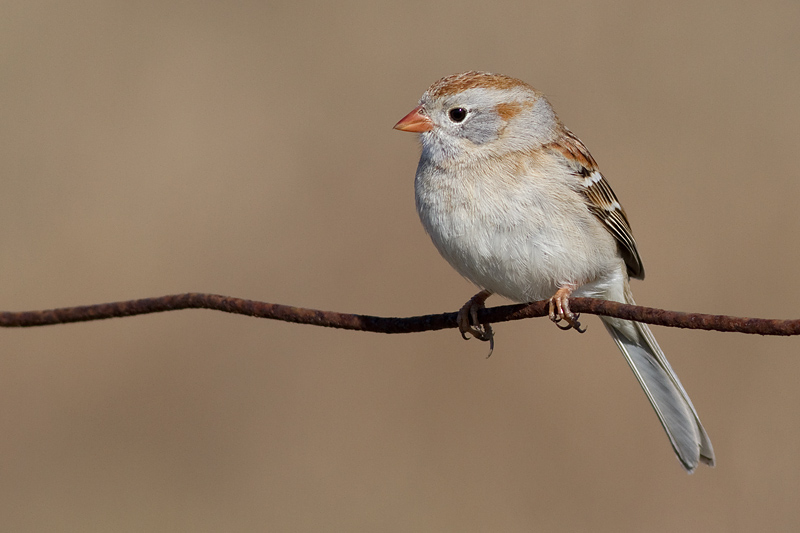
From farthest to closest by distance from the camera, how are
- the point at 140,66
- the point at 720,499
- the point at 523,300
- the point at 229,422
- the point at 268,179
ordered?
the point at 140,66
the point at 268,179
the point at 229,422
the point at 720,499
the point at 523,300

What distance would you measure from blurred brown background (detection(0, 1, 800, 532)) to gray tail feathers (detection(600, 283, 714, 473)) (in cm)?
117

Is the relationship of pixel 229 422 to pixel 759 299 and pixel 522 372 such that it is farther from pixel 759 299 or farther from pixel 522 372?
pixel 759 299

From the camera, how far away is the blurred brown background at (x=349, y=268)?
15.0 ft

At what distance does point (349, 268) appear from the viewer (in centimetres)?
534

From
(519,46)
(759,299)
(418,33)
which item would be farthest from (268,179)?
(759,299)

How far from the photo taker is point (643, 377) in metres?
3.33

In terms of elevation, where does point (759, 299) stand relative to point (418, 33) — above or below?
below

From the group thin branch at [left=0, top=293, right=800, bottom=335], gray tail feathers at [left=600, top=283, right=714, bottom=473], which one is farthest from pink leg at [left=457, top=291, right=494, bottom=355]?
thin branch at [left=0, top=293, right=800, bottom=335]

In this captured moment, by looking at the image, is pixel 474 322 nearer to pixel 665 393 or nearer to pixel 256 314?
pixel 665 393

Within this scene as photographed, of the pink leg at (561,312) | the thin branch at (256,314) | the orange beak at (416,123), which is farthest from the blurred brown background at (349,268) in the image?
the thin branch at (256,314)

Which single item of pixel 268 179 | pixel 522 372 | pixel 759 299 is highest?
pixel 268 179

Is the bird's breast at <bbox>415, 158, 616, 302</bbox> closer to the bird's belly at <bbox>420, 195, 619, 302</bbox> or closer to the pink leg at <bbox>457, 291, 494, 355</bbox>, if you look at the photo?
the bird's belly at <bbox>420, 195, 619, 302</bbox>

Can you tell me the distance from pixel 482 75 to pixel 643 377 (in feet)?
4.26

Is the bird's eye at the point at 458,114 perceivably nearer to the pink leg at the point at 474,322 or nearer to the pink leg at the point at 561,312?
the pink leg at the point at 474,322
